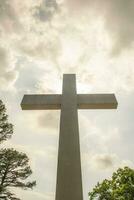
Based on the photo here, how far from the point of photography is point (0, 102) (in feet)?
58.7

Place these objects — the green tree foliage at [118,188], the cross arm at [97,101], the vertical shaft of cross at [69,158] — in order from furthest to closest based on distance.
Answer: the green tree foliage at [118,188], the cross arm at [97,101], the vertical shaft of cross at [69,158]

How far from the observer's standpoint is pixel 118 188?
2148 centimetres

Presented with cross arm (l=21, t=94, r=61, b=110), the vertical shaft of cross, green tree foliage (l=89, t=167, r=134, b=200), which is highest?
green tree foliage (l=89, t=167, r=134, b=200)

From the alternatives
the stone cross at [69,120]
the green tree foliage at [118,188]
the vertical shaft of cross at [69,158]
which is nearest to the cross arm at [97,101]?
the stone cross at [69,120]

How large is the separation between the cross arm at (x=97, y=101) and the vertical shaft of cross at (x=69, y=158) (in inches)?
21.7

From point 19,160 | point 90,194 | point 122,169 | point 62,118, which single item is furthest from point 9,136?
point 62,118

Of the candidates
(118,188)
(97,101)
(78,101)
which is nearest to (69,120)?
(78,101)

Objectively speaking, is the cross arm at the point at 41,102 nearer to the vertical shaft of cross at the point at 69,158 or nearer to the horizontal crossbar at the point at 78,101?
the horizontal crossbar at the point at 78,101

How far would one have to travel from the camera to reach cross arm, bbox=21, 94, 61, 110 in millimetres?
7693

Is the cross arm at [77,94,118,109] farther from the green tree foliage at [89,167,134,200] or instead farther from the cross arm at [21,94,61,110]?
the green tree foliage at [89,167,134,200]

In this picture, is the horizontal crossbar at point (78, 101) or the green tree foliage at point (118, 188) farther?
the green tree foliage at point (118, 188)

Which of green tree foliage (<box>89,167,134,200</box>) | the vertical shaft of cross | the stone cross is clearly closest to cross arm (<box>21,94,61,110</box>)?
the stone cross

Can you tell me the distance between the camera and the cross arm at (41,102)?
769 centimetres

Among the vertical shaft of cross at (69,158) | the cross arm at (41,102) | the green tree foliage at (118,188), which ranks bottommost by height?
the vertical shaft of cross at (69,158)
